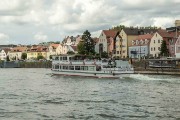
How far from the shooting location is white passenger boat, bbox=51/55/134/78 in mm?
71500

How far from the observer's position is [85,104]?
37094 millimetres

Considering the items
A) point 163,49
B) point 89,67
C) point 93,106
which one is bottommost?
point 93,106

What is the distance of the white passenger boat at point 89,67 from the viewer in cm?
7150

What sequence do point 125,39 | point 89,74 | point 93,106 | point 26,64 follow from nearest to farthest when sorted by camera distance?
point 93,106 → point 89,74 → point 125,39 → point 26,64

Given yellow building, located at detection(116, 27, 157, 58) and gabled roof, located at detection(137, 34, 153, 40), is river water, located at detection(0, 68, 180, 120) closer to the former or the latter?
gabled roof, located at detection(137, 34, 153, 40)

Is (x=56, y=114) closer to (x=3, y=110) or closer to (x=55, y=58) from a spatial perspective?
(x=3, y=110)

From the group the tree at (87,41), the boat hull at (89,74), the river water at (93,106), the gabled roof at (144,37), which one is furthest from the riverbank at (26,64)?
the river water at (93,106)

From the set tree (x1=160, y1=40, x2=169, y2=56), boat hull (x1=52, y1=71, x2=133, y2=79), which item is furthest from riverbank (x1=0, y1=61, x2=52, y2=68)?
boat hull (x1=52, y1=71, x2=133, y2=79)

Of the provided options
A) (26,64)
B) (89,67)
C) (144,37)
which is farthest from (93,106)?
(26,64)

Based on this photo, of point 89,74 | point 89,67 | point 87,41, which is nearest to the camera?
point 89,74

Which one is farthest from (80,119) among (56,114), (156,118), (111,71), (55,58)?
(55,58)

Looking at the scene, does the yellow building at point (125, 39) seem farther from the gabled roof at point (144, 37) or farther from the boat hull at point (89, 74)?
the boat hull at point (89, 74)

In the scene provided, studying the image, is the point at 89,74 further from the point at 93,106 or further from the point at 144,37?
the point at 144,37

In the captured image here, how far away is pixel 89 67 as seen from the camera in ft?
257
